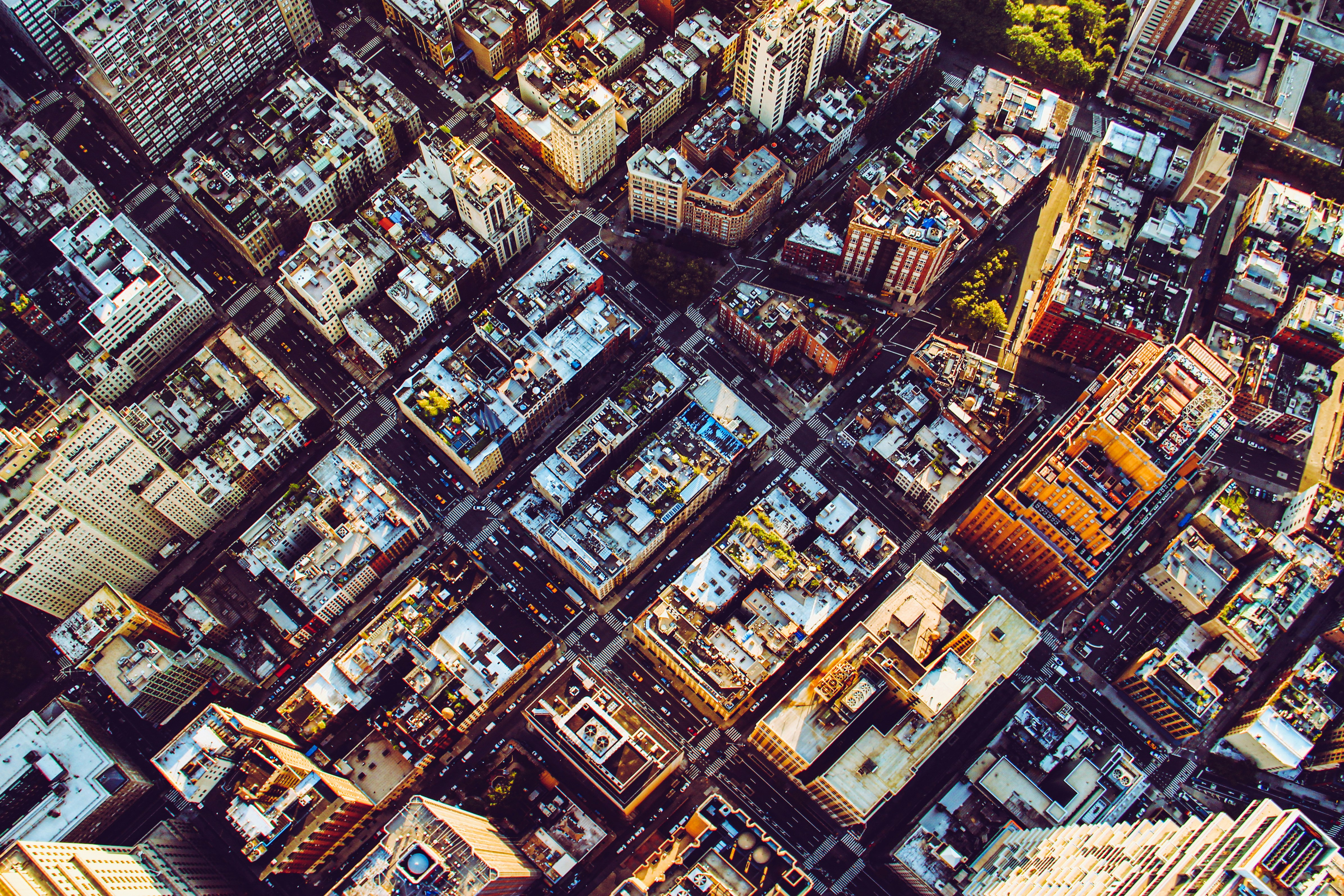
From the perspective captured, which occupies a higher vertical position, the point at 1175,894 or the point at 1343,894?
the point at 1343,894

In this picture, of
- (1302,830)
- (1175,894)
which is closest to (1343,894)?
(1302,830)

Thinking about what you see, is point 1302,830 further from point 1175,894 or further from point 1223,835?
point 1175,894

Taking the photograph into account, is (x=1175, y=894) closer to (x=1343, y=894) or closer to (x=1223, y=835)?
(x=1223, y=835)

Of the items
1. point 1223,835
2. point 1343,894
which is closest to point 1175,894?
point 1223,835

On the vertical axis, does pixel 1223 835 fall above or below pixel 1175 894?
above

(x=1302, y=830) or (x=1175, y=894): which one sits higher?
(x=1302, y=830)
